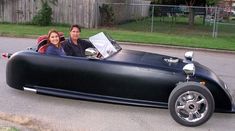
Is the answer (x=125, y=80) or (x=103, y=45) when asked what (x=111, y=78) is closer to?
(x=125, y=80)

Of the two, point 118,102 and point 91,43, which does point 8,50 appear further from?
point 118,102

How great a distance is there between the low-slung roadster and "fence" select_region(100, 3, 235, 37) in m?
13.6

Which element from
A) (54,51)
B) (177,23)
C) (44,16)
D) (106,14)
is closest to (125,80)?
(54,51)

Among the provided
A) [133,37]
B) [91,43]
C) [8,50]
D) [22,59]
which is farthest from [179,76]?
[133,37]

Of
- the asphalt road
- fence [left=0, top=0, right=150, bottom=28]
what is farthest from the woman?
fence [left=0, top=0, right=150, bottom=28]

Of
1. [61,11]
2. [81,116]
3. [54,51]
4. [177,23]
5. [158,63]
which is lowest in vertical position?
[81,116]

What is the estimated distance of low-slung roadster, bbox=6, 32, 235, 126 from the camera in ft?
20.2

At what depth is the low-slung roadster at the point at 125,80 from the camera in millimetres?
6164

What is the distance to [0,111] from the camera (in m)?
6.49

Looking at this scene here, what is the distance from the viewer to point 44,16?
2128cm

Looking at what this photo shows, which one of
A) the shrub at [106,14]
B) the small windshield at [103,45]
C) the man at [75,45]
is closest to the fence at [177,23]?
the shrub at [106,14]

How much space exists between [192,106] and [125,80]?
1.12 m

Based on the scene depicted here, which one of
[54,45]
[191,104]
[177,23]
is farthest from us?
[177,23]

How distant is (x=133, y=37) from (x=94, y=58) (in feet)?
36.1
